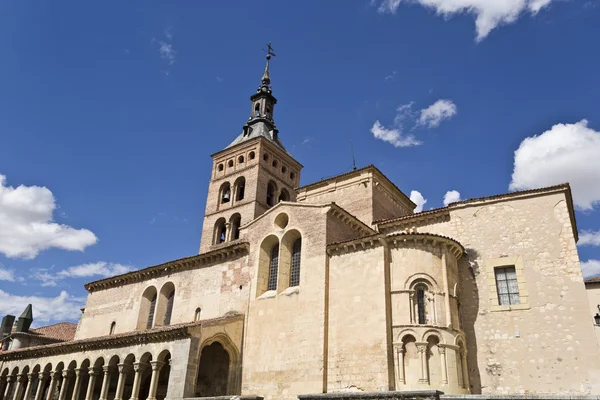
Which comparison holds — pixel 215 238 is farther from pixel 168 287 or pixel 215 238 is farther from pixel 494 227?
pixel 494 227

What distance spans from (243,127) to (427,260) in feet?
103

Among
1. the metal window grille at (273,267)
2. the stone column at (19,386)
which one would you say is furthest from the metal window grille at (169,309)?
the stone column at (19,386)

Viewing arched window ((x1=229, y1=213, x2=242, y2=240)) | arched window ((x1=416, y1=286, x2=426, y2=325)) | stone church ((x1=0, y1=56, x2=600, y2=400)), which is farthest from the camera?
arched window ((x1=229, y1=213, x2=242, y2=240))

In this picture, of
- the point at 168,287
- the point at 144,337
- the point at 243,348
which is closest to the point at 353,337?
the point at 243,348

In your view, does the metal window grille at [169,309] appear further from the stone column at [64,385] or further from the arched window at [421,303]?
the arched window at [421,303]

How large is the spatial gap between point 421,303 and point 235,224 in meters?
24.2

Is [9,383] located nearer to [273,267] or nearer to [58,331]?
[273,267]

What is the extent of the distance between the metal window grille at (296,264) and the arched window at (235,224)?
686 inches

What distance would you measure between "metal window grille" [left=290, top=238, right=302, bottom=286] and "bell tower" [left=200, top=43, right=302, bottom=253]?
51.5 ft

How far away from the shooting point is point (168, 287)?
93.9ft

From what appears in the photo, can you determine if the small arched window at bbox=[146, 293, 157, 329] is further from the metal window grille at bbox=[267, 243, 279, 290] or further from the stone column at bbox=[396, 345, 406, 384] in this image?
the stone column at bbox=[396, 345, 406, 384]

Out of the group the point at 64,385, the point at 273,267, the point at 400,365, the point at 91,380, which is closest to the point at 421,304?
the point at 400,365

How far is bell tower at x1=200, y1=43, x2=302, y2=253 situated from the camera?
40.9 metres

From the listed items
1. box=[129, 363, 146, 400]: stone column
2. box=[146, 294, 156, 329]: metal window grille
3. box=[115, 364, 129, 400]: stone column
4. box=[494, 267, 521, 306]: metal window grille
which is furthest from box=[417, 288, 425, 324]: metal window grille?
box=[146, 294, 156, 329]: metal window grille
